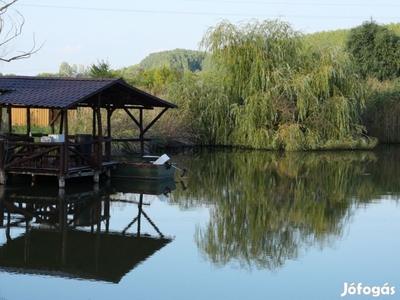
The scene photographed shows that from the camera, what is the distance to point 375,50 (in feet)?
149

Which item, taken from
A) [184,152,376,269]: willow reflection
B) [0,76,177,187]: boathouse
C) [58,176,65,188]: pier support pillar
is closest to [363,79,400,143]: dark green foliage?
[184,152,376,269]: willow reflection

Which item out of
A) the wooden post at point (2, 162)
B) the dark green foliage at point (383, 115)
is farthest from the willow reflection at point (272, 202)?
the dark green foliage at point (383, 115)

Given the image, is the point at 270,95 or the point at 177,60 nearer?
the point at 270,95

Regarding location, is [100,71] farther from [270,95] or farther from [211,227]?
[211,227]

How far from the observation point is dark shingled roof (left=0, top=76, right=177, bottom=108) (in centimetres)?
1521

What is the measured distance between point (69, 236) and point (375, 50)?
38167mm

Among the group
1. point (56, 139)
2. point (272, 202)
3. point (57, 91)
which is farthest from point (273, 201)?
point (57, 91)

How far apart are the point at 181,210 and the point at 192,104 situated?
17.8m

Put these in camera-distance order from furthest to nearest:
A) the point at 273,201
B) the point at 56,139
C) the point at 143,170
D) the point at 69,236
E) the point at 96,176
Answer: the point at 143,170 → the point at 96,176 → the point at 56,139 → the point at 273,201 → the point at 69,236

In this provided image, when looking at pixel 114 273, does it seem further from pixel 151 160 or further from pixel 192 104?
pixel 192 104

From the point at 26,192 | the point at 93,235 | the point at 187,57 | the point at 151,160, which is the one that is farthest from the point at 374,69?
the point at 187,57

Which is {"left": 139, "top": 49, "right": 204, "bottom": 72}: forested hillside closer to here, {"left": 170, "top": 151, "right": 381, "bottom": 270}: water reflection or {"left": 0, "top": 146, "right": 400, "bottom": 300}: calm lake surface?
{"left": 170, "top": 151, "right": 381, "bottom": 270}: water reflection

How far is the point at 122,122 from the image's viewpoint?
91.5ft

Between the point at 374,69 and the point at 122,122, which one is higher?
the point at 374,69
